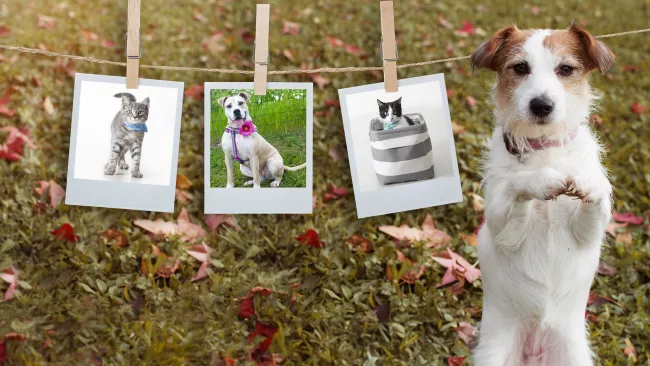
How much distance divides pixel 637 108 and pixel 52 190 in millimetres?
4358

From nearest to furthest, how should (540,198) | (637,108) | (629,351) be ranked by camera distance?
(540,198), (629,351), (637,108)

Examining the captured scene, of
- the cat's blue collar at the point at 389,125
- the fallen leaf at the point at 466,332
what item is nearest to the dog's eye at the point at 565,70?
the cat's blue collar at the point at 389,125

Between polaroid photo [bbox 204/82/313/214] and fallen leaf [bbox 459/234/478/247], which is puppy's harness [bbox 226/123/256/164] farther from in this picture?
fallen leaf [bbox 459/234/478/247]

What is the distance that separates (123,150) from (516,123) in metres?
1.54

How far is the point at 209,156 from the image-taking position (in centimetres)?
291

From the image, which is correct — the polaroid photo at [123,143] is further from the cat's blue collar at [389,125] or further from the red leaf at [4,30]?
the red leaf at [4,30]

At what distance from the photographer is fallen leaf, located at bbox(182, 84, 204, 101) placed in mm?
5266

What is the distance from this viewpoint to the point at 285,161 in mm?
2963

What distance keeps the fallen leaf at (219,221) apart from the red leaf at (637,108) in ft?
11.0

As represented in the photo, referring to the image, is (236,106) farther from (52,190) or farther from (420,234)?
(52,190)

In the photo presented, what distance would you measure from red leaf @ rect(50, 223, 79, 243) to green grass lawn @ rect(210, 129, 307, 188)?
1.35 m

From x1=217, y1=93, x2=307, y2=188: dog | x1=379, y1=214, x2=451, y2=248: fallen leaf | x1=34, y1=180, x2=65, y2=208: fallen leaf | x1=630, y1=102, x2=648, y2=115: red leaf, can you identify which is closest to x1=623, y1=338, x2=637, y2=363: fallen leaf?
x1=379, y1=214, x2=451, y2=248: fallen leaf

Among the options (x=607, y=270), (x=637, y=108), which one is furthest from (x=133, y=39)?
(x=637, y=108)

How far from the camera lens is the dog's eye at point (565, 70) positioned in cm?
234
